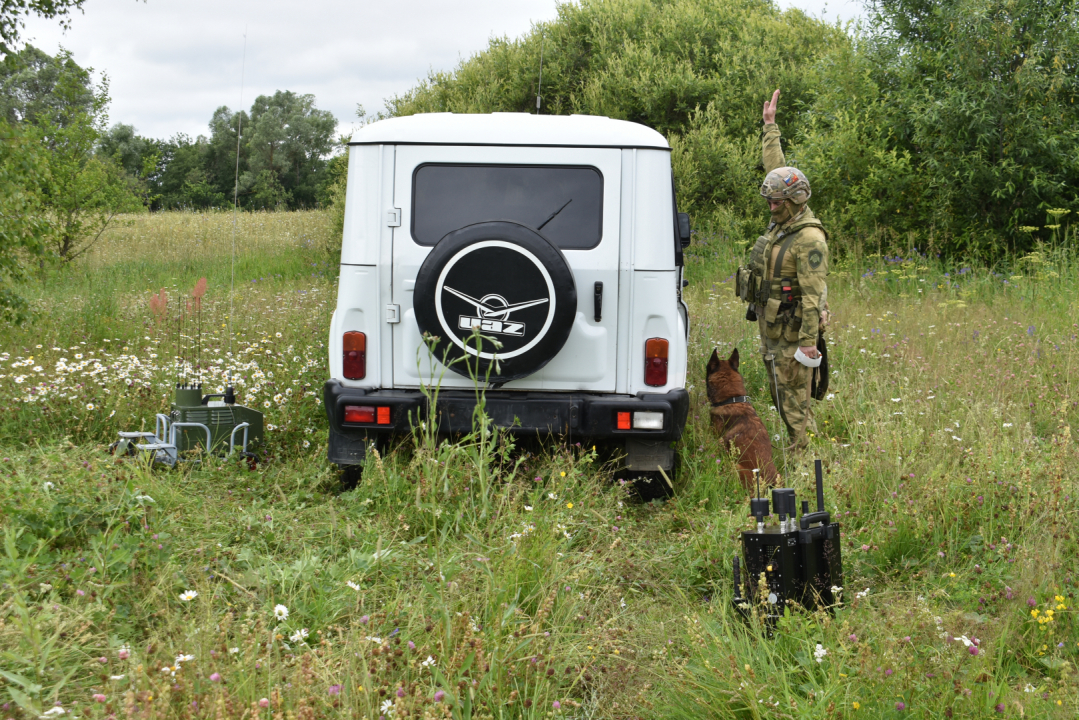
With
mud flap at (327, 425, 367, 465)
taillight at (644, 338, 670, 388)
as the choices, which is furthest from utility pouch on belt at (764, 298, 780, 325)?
mud flap at (327, 425, 367, 465)

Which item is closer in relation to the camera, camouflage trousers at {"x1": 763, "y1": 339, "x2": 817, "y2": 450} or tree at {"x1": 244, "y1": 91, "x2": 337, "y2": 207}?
camouflage trousers at {"x1": 763, "y1": 339, "x2": 817, "y2": 450}

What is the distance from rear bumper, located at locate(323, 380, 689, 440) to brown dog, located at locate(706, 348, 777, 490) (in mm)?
647

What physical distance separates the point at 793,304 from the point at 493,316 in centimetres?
224

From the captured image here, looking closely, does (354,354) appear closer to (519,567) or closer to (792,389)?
(519,567)

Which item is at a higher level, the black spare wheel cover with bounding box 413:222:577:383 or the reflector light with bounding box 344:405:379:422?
the black spare wheel cover with bounding box 413:222:577:383

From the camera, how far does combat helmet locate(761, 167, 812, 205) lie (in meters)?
5.16

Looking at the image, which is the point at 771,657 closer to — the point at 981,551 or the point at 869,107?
the point at 981,551

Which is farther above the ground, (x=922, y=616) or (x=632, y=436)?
A: (x=632, y=436)

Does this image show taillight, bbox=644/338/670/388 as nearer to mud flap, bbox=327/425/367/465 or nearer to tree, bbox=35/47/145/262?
mud flap, bbox=327/425/367/465

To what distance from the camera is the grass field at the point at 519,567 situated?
2.29 metres

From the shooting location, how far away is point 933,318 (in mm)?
7871

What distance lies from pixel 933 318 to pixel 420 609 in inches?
269

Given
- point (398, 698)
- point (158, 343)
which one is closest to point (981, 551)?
point (398, 698)

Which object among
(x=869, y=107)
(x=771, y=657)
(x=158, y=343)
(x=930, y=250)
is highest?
(x=869, y=107)
